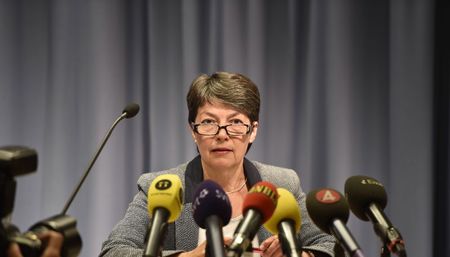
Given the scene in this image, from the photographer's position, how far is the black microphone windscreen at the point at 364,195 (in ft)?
4.33

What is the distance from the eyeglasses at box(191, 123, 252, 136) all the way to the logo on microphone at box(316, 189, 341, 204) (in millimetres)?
889

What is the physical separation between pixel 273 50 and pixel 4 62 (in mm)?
1403

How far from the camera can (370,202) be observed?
1.32 m

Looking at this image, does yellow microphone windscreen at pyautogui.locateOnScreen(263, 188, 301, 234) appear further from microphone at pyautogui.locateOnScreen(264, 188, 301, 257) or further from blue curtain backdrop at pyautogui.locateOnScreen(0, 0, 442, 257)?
blue curtain backdrop at pyautogui.locateOnScreen(0, 0, 442, 257)

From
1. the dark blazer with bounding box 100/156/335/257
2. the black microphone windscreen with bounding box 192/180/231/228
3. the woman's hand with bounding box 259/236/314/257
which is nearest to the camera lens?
the black microphone windscreen with bounding box 192/180/231/228

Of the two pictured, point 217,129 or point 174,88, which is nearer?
point 217,129

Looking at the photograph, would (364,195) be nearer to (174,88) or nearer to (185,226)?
(185,226)

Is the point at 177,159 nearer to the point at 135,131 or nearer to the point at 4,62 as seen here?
the point at 135,131

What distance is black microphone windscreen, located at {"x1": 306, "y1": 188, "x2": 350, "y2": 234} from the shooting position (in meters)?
1.21

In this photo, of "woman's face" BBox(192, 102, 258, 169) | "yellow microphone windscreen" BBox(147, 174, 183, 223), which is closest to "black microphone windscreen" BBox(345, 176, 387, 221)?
"yellow microphone windscreen" BBox(147, 174, 183, 223)

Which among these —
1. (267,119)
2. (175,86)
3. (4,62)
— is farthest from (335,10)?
(4,62)

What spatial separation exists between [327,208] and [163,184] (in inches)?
13.8

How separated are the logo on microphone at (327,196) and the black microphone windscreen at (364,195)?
0.32ft

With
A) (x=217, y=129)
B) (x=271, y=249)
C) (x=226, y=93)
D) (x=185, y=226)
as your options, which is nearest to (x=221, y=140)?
(x=217, y=129)
